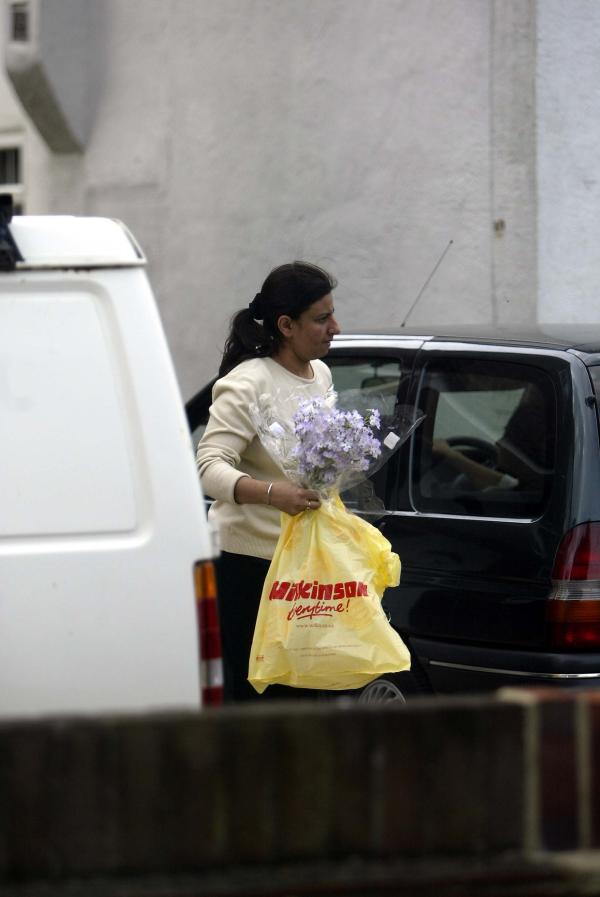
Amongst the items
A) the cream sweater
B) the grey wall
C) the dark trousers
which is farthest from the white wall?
the dark trousers

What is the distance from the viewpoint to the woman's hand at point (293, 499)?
417 cm

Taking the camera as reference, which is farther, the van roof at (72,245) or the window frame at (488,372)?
the window frame at (488,372)

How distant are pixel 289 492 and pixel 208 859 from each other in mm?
1813

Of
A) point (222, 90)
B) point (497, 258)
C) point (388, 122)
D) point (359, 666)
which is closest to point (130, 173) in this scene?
point (222, 90)

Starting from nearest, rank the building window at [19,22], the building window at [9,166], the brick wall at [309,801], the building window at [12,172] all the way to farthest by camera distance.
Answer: the brick wall at [309,801]
the building window at [19,22]
the building window at [12,172]
the building window at [9,166]

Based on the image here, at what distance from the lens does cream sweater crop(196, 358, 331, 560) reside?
432 cm

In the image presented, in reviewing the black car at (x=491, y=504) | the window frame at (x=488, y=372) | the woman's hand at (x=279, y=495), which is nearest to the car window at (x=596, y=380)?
the black car at (x=491, y=504)

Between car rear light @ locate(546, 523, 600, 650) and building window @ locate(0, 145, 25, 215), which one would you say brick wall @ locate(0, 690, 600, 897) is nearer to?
A: car rear light @ locate(546, 523, 600, 650)

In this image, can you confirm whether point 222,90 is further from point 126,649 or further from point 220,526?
point 126,649

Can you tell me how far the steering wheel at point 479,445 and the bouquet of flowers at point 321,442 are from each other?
2.43 ft

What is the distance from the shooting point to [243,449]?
440 centimetres

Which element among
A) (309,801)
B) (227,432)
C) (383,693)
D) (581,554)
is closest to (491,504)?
(581,554)

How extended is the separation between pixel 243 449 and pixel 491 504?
3.14 feet

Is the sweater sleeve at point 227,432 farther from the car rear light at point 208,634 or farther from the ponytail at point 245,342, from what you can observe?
the car rear light at point 208,634
